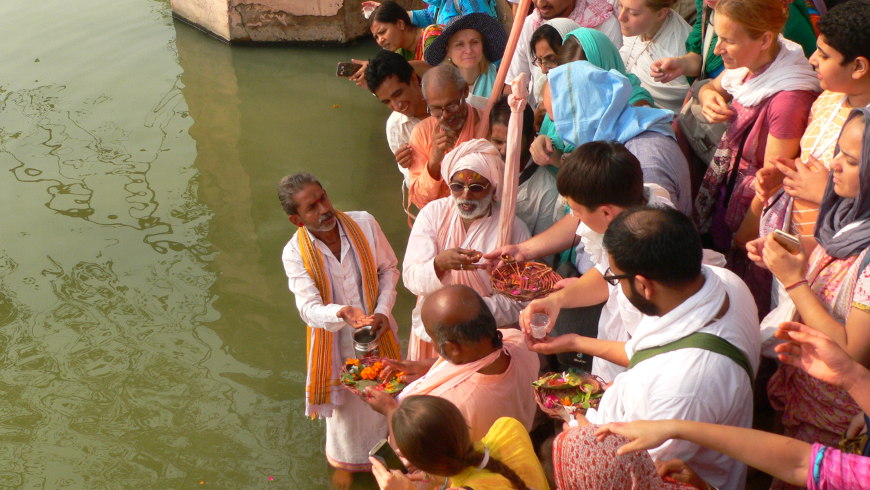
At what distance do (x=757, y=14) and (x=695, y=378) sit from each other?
205 centimetres

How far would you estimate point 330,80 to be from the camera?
32.1 feet

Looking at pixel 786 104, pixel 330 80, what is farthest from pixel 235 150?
pixel 786 104

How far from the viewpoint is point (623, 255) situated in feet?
8.54

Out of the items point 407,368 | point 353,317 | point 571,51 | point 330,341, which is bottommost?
point 330,341

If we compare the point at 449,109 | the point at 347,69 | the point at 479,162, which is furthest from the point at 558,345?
the point at 347,69

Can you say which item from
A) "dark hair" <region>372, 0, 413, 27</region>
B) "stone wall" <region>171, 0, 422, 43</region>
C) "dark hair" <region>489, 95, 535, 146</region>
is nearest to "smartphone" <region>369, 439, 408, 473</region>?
"dark hair" <region>489, 95, 535, 146</region>

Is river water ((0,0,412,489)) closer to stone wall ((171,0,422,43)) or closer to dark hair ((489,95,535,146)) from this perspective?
stone wall ((171,0,422,43))

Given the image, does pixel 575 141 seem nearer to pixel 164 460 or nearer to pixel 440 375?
pixel 440 375

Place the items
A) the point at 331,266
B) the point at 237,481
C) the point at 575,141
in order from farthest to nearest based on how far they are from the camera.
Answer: the point at 237,481, the point at 331,266, the point at 575,141

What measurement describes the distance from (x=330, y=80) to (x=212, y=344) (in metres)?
4.77

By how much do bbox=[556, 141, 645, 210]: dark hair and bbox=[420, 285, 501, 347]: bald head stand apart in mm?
610

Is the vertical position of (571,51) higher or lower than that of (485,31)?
higher

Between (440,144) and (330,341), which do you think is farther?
(440,144)

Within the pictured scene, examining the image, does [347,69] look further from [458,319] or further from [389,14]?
[458,319]
